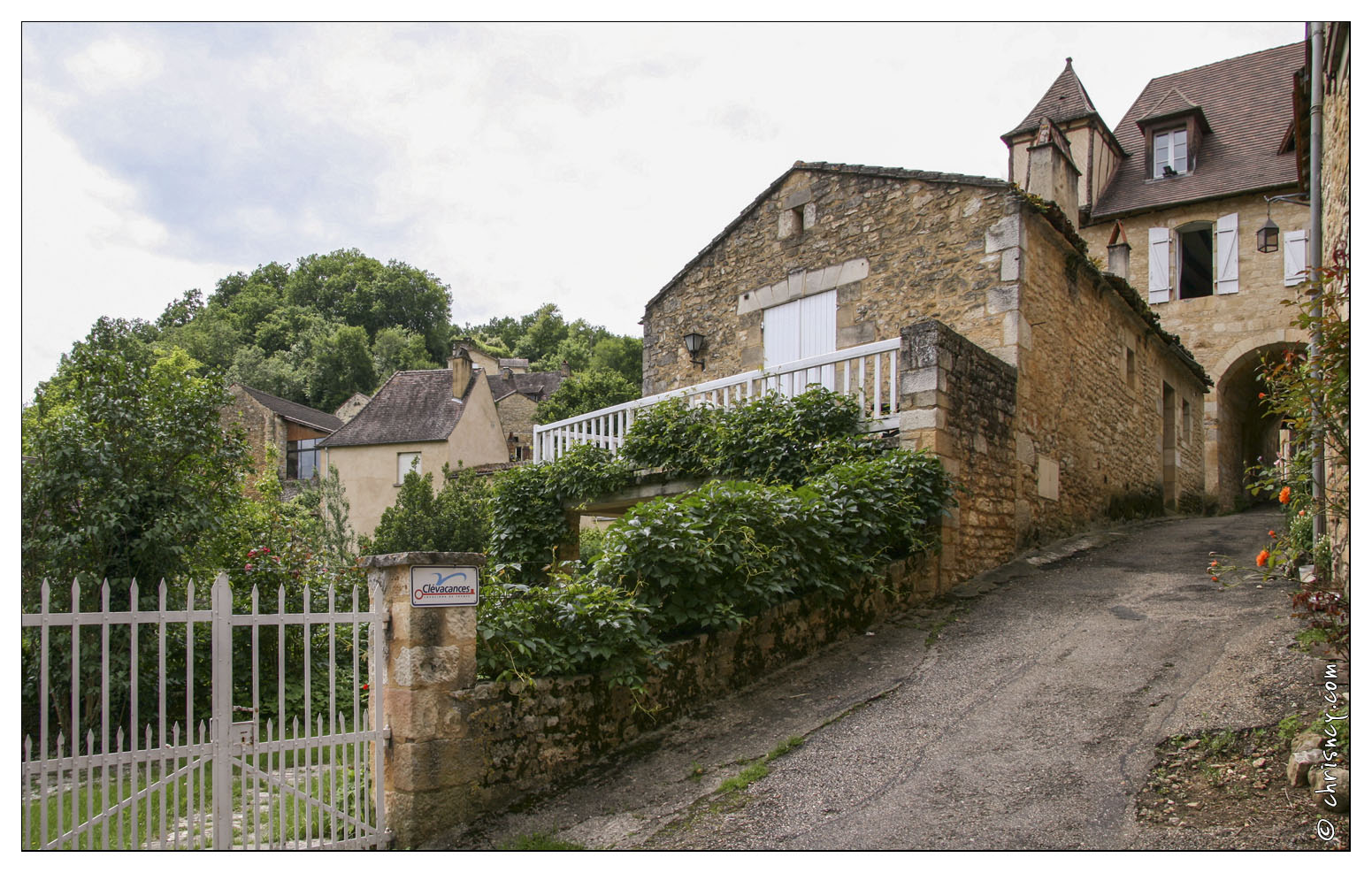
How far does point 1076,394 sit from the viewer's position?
431 inches

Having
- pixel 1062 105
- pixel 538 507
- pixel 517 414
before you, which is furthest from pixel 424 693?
pixel 517 414

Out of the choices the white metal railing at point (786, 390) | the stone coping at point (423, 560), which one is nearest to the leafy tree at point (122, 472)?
the white metal railing at point (786, 390)

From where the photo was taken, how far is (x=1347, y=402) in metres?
3.89

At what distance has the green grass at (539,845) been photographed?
172 inches

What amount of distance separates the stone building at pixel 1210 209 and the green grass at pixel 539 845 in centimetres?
1717

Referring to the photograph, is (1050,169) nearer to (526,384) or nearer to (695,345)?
(695,345)

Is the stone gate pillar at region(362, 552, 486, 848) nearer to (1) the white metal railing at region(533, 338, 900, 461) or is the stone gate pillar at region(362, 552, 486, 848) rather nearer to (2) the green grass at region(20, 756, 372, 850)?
(2) the green grass at region(20, 756, 372, 850)

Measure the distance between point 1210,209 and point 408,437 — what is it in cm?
2017

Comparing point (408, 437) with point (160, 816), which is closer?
point (160, 816)

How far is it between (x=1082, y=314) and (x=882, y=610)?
5.46m

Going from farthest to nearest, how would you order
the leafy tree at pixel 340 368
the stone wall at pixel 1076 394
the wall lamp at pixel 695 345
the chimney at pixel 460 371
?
the leafy tree at pixel 340 368 < the chimney at pixel 460 371 < the wall lamp at pixel 695 345 < the stone wall at pixel 1076 394

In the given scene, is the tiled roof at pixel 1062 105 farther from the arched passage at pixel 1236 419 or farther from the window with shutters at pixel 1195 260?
the arched passage at pixel 1236 419

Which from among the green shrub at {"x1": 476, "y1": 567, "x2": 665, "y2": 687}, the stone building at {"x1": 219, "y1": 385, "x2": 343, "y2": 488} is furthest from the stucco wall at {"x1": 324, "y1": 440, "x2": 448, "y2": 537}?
the green shrub at {"x1": 476, "y1": 567, "x2": 665, "y2": 687}

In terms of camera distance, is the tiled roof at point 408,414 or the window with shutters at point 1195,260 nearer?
the window with shutters at point 1195,260
